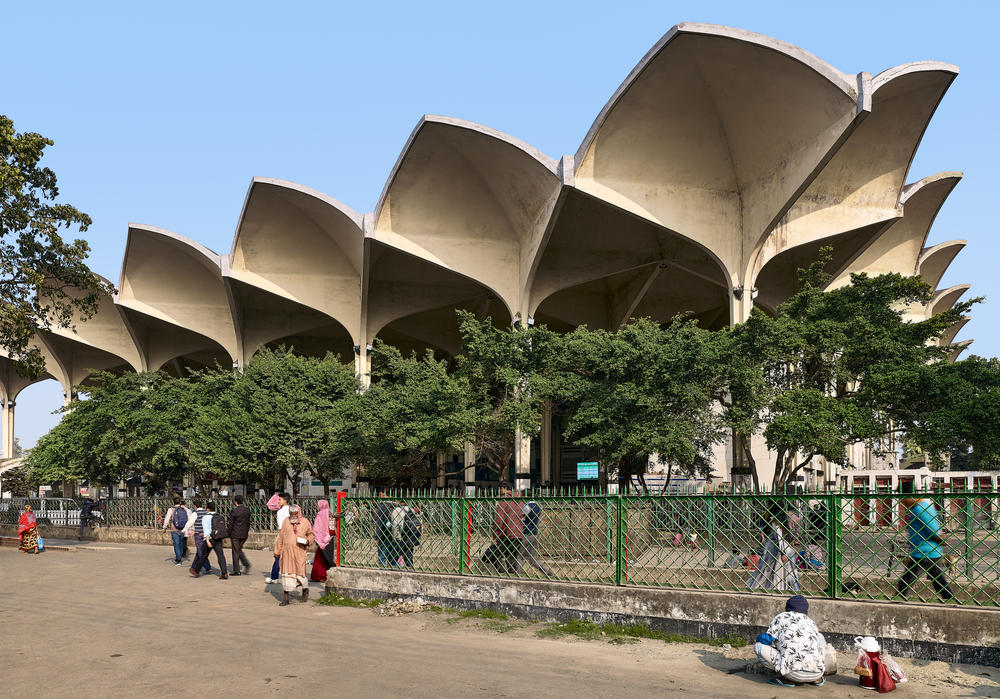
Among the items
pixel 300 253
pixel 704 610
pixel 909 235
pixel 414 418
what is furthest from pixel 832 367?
pixel 300 253

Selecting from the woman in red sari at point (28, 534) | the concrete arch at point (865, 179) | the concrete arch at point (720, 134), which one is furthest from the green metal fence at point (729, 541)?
the concrete arch at point (865, 179)

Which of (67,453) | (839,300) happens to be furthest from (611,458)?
(67,453)

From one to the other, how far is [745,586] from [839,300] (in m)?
12.7

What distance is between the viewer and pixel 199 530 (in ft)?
45.9

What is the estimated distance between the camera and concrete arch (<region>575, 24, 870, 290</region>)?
20.8m

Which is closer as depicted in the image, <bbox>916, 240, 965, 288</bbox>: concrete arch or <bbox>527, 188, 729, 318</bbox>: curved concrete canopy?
<bbox>527, 188, 729, 318</bbox>: curved concrete canopy

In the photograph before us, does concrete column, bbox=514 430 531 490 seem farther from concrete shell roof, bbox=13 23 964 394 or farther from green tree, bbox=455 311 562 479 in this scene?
A: green tree, bbox=455 311 562 479

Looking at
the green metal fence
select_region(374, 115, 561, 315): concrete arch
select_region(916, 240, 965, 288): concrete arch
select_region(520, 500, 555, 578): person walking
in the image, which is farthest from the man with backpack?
select_region(916, 240, 965, 288): concrete arch

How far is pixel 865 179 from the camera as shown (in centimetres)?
2627

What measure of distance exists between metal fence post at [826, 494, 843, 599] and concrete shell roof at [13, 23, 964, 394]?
593 inches

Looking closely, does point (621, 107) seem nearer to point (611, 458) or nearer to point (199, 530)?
point (611, 458)

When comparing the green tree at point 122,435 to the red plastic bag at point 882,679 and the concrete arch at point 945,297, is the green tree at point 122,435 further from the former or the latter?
the concrete arch at point 945,297

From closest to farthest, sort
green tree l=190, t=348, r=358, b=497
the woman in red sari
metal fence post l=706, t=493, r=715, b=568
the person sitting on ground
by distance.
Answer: the person sitting on ground → metal fence post l=706, t=493, r=715, b=568 → the woman in red sari → green tree l=190, t=348, r=358, b=497

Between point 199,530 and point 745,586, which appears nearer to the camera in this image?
point 745,586
